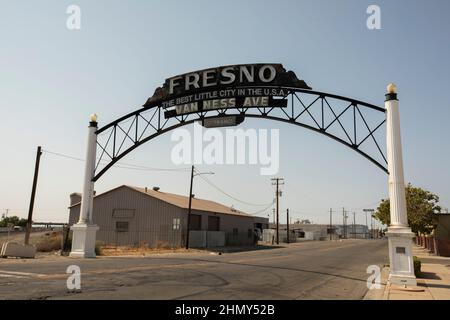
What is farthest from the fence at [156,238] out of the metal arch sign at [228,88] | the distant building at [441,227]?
Result: the distant building at [441,227]

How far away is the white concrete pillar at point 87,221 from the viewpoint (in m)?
23.1

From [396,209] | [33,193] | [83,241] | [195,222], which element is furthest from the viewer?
[195,222]

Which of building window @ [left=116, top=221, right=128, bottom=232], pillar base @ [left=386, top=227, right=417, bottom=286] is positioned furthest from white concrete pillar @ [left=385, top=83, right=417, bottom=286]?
building window @ [left=116, top=221, right=128, bottom=232]

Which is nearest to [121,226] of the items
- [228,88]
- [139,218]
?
[139,218]

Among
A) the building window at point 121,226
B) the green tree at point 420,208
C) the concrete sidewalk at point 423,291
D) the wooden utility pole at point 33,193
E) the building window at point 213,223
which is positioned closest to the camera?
the concrete sidewalk at point 423,291

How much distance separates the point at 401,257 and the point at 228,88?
12.1 metres

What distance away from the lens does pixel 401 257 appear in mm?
14391

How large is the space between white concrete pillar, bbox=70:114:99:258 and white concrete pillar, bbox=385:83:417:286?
16.1 m

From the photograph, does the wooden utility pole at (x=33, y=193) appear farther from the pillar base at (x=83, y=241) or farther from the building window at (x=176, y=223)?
the building window at (x=176, y=223)

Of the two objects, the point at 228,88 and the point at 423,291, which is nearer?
the point at 423,291

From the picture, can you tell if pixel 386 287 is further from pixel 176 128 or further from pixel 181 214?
pixel 181 214

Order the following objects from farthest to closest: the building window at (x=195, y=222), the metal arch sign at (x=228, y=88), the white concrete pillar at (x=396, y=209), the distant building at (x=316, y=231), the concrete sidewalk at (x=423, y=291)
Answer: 1. the distant building at (x=316, y=231)
2. the building window at (x=195, y=222)
3. the metal arch sign at (x=228, y=88)
4. the white concrete pillar at (x=396, y=209)
5. the concrete sidewalk at (x=423, y=291)

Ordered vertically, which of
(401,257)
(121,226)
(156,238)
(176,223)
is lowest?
(401,257)

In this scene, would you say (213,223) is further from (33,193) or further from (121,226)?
(33,193)
